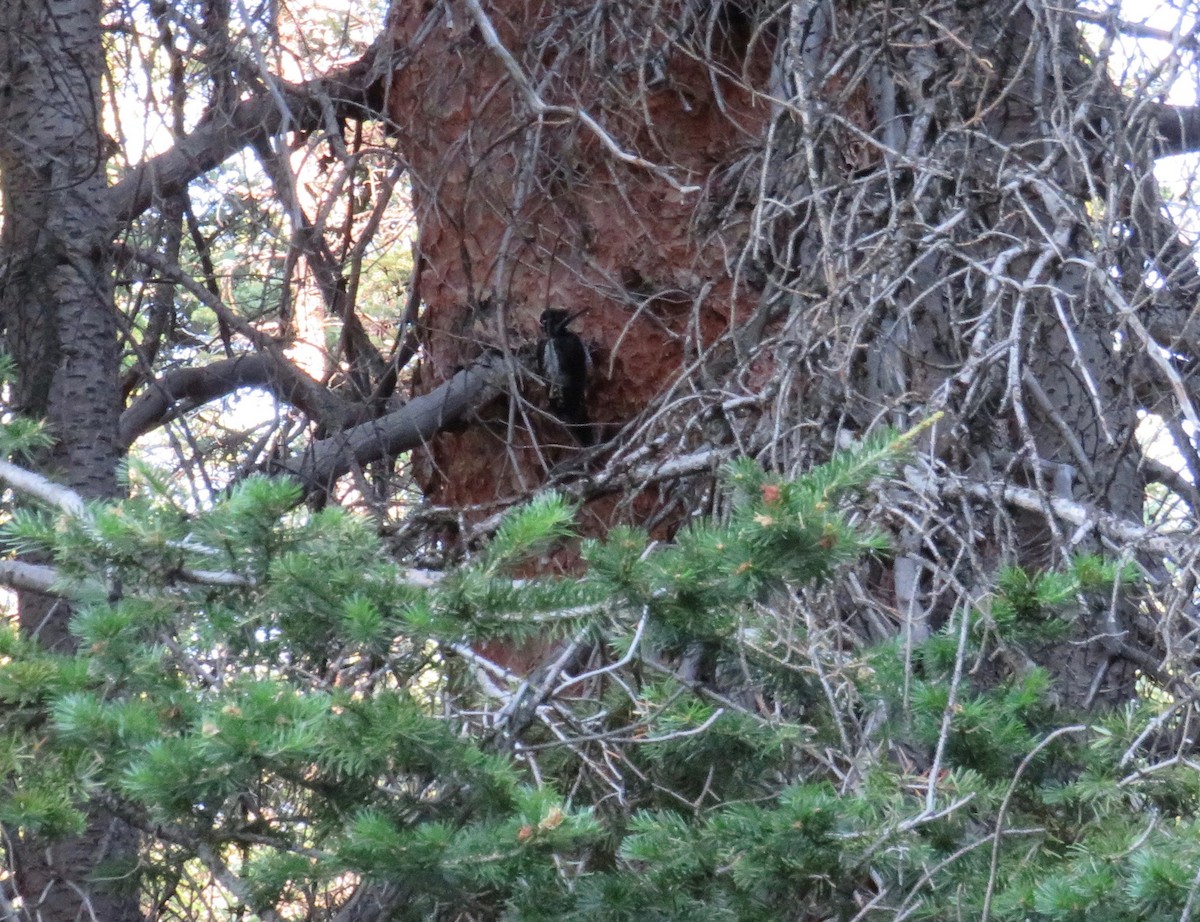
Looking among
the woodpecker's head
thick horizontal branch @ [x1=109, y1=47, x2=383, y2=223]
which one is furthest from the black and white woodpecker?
thick horizontal branch @ [x1=109, y1=47, x2=383, y2=223]

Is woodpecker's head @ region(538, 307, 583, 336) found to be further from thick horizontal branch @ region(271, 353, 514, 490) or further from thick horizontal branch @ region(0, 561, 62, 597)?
thick horizontal branch @ region(0, 561, 62, 597)

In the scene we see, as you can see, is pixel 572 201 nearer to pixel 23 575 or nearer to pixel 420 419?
pixel 420 419

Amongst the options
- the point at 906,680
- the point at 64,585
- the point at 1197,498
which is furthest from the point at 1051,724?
the point at 64,585

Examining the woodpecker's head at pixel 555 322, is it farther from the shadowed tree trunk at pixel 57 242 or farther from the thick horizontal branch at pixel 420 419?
the shadowed tree trunk at pixel 57 242

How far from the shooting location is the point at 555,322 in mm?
4383

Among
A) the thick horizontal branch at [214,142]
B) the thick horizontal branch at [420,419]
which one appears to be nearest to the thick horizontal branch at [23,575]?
the thick horizontal branch at [420,419]

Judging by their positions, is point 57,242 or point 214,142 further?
point 214,142

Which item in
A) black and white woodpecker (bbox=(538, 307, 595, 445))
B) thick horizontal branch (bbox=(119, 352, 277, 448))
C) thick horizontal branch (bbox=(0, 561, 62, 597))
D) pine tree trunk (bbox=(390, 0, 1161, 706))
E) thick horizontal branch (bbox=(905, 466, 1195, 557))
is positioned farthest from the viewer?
thick horizontal branch (bbox=(119, 352, 277, 448))

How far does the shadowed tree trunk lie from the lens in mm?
3971

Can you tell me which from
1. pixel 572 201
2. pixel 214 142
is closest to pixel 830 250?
pixel 572 201

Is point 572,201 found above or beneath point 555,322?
above

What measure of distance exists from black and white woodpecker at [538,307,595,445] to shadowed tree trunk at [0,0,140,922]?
128 centimetres

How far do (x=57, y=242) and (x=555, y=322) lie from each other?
4.85ft

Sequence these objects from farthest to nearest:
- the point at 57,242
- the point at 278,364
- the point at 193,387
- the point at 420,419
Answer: the point at 193,387 → the point at 420,419 → the point at 278,364 → the point at 57,242
